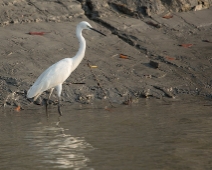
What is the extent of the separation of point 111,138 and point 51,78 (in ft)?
9.71

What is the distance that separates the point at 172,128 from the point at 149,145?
4.02ft

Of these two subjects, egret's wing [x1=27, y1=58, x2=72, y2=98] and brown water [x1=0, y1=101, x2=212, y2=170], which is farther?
egret's wing [x1=27, y1=58, x2=72, y2=98]

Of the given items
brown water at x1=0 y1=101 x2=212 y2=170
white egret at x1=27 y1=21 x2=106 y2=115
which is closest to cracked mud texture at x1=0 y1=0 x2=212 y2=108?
white egret at x1=27 y1=21 x2=106 y2=115

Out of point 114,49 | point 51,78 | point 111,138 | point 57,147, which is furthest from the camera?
point 114,49

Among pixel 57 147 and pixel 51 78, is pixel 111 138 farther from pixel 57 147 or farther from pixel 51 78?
pixel 51 78

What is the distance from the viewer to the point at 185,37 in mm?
14953

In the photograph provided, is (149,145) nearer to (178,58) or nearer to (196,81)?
(196,81)

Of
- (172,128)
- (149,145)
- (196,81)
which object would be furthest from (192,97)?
(149,145)

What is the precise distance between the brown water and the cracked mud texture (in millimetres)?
848

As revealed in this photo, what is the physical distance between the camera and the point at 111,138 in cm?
824

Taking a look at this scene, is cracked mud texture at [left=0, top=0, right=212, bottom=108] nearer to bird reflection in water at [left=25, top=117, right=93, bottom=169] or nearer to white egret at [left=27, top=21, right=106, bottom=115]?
white egret at [left=27, top=21, right=106, bottom=115]

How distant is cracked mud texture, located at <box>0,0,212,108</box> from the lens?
11.7 meters

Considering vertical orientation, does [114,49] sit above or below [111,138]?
above

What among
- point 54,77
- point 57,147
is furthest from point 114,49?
point 57,147
